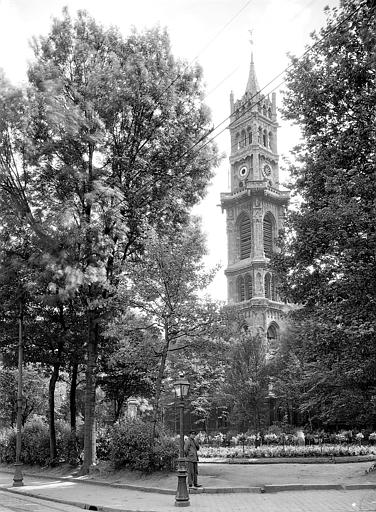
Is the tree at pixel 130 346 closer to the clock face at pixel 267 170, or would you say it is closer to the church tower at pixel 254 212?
the church tower at pixel 254 212

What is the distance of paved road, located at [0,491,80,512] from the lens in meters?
11.4

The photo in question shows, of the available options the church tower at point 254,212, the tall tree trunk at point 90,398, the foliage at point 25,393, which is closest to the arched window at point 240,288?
the church tower at point 254,212

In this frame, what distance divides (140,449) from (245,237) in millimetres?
65414

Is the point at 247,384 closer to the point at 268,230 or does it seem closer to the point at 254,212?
the point at 254,212

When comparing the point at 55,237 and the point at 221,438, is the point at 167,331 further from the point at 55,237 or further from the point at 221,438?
the point at 221,438

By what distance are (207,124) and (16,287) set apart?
998 cm

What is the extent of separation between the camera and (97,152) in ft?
67.3

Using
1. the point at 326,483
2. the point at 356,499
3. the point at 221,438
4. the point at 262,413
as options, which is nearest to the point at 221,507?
the point at 356,499

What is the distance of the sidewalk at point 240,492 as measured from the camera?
36.8ft

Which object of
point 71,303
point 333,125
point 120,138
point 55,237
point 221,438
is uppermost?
point 120,138

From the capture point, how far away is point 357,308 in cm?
1351

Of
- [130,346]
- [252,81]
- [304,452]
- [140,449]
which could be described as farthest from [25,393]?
[252,81]

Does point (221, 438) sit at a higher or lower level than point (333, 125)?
lower

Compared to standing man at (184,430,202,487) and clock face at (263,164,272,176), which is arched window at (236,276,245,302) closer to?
clock face at (263,164,272,176)
